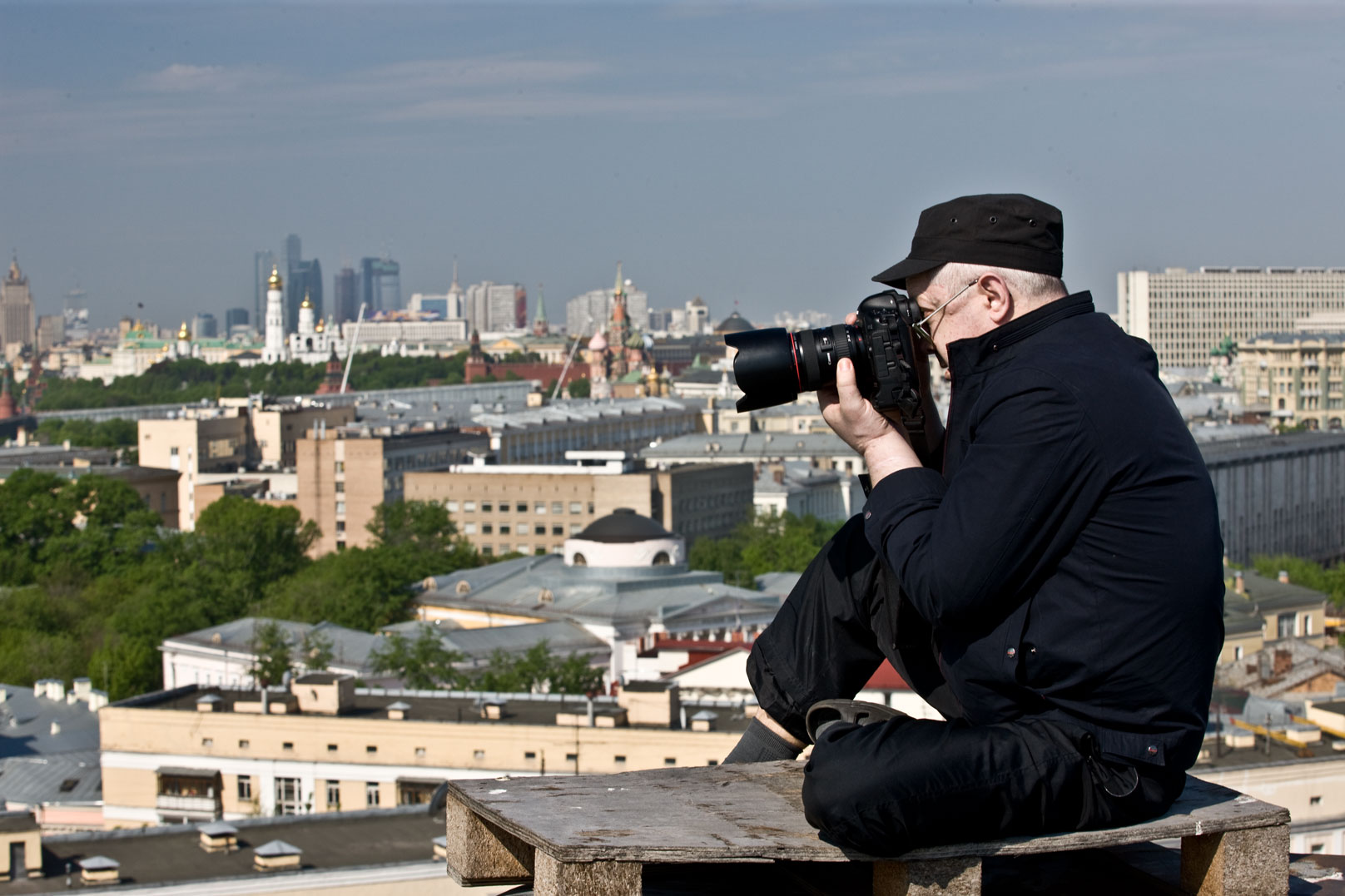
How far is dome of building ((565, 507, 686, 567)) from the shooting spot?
34.3m

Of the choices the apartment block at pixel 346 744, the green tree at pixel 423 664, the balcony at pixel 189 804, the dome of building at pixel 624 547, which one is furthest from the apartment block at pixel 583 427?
the balcony at pixel 189 804

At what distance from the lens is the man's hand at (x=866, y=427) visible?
2971mm

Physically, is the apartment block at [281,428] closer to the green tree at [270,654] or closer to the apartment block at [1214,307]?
the green tree at [270,654]

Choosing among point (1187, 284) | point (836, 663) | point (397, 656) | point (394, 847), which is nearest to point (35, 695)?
point (397, 656)

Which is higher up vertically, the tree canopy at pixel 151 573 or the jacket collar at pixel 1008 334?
the jacket collar at pixel 1008 334

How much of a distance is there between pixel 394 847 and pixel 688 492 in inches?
1346

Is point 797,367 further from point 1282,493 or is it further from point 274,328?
point 274,328

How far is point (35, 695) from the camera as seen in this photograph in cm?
2783

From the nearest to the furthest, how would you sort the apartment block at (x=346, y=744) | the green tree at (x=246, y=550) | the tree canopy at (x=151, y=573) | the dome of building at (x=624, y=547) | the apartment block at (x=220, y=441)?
the apartment block at (x=346, y=744) → the tree canopy at (x=151, y=573) → the dome of building at (x=624, y=547) → the green tree at (x=246, y=550) → the apartment block at (x=220, y=441)

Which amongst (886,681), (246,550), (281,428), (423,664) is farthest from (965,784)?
(281,428)

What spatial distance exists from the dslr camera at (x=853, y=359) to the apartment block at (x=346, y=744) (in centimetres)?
1605

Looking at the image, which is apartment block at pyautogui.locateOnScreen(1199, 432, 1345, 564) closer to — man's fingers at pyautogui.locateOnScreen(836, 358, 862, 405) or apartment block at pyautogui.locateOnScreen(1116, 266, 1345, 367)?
man's fingers at pyautogui.locateOnScreen(836, 358, 862, 405)

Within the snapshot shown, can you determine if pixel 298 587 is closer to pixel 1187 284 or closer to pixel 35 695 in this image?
pixel 35 695

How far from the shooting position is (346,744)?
20.8 m
